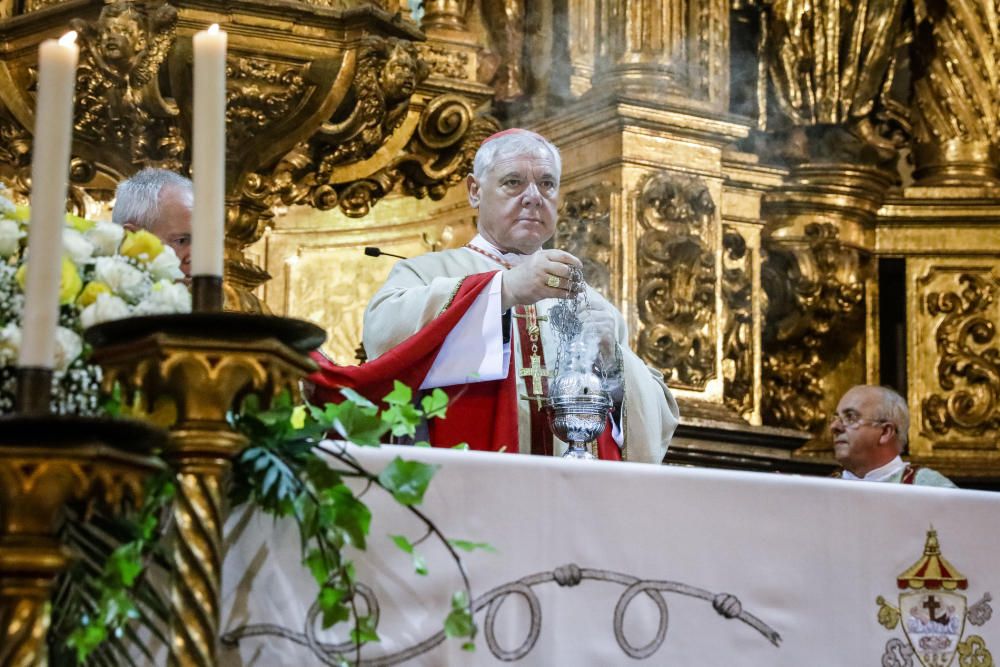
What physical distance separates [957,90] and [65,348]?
5.45 m

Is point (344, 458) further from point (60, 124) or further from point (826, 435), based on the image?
point (826, 435)

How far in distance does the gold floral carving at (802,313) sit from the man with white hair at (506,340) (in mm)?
2423

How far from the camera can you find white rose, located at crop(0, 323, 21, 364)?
7.80ft

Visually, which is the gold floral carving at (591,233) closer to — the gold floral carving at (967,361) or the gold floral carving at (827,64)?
the gold floral carving at (827,64)

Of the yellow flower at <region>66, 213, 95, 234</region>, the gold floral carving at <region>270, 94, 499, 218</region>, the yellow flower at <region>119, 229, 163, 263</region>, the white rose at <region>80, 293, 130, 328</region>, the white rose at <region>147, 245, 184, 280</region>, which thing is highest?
the gold floral carving at <region>270, 94, 499, 218</region>

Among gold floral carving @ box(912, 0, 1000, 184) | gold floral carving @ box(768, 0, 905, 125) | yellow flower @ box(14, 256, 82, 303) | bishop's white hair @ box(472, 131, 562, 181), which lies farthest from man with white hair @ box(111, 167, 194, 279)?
gold floral carving @ box(912, 0, 1000, 184)

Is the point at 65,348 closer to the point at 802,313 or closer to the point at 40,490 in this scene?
the point at 40,490

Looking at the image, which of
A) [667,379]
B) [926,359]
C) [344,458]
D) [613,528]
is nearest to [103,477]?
[344,458]

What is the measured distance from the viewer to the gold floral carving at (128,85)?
217 inches

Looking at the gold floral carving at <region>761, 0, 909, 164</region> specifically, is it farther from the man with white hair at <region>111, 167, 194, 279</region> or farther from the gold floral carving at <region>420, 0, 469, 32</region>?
the man with white hair at <region>111, 167, 194, 279</region>

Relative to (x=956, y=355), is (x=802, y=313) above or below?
above

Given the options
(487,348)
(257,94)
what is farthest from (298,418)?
(257,94)

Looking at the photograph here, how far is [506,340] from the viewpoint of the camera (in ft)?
14.2

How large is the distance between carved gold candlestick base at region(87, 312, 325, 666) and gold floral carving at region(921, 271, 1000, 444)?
5154 millimetres
